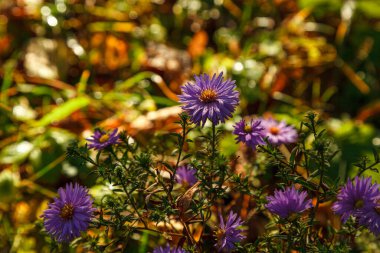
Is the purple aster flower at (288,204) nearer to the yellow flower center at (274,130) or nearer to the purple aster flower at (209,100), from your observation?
the purple aster flower at (209,100)

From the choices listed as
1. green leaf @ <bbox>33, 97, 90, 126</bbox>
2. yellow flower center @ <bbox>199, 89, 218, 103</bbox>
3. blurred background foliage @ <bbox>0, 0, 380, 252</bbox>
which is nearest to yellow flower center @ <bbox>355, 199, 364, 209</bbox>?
yellow flower center @ <bbox>199, 89, 218, 103</bbox>

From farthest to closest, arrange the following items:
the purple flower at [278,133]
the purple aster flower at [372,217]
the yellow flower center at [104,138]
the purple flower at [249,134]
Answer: the purple flower at [278,133]
the yellow flower center at [104,138]
the purple flower at [249,134]
the purple aster flower at [372,217]

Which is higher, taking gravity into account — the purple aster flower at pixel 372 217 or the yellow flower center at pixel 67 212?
the purple aster flower at pixel 372 217

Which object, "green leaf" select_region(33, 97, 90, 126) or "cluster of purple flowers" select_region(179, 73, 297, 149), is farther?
"green leaf" select_region(33, 97, 90, 126)

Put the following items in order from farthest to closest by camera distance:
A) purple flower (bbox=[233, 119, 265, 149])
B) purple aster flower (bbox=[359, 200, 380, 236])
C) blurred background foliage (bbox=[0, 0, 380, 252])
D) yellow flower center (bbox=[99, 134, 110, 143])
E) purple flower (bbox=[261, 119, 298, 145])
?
blurred background foliage (bbox=[0, 0, 380, 252]) < purple flower (bbox=[261, 119, 298, 145]) < yellow flower center (bbox=[99, 134, 110, 143]) < purple flower (bbox=[233, 119, 265, 149]) < purple aster flower (bbox=[359, 200, 380, 236])

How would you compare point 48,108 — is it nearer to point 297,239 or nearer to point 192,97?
point 192,97

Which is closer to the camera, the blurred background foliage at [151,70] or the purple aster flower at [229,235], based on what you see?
the purple aster flower at [229,235]

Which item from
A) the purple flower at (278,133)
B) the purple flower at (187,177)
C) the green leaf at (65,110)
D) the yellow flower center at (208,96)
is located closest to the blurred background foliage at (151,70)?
the green leaf at (65,110)

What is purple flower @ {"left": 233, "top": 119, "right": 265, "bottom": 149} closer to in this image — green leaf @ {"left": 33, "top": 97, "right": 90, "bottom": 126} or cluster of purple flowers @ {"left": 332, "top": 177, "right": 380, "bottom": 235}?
cluster of purple flowers @ {"left": 332, "top": 177, "right": 380, "bottom": 235}
